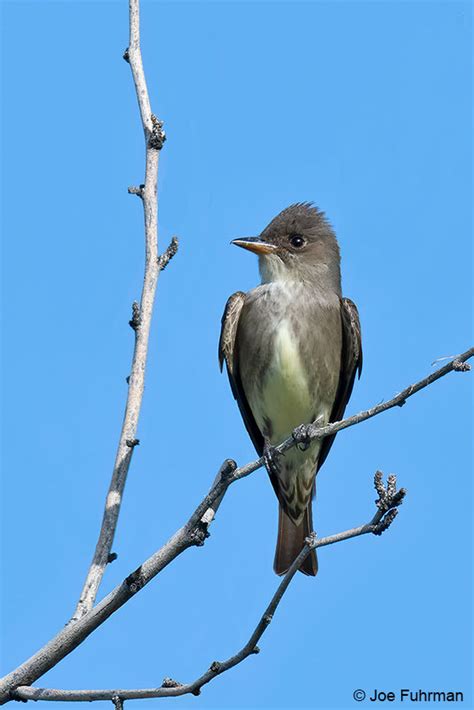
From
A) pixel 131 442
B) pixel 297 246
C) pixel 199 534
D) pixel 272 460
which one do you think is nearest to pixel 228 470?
pixel 199 534

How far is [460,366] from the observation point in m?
4.73

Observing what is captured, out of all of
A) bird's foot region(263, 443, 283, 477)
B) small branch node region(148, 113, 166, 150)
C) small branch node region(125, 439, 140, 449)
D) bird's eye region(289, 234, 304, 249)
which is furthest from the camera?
bird's eye region(289, 234, 304, 249)

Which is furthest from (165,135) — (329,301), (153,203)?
(329,301)

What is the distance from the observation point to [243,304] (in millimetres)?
8930

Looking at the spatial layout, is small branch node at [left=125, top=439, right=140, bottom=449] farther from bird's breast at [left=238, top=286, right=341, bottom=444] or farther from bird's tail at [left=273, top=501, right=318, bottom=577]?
bird's tail at [left=273, top=501, right=318, bottom=577]

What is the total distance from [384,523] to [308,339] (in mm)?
4004

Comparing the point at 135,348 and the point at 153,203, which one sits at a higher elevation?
the point at 153,203

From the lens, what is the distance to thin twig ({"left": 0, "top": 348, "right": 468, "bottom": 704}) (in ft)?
15.3

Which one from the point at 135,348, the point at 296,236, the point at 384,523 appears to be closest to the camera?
the point at 384,523

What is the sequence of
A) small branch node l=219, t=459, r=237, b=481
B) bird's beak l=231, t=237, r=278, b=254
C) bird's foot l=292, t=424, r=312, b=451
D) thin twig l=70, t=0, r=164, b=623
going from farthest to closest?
bird's beak l=231, t=237, r=278, b=254
bird's foot l=292, t=424, r=312, b=451
thin twig l=70, t=0, r=164, b=623
small branch node l=219, t=459, r=237, b=481

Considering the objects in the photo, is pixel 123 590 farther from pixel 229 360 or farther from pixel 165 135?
pixel 229 360

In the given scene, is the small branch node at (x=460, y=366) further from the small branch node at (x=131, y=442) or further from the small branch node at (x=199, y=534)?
the small branch node at (x=131, y=442)

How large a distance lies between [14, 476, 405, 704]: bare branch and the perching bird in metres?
3.47

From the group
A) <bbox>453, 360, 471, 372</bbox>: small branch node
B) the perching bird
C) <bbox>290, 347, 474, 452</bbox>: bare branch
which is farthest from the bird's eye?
<bbox>453, 360, 471, 372</bbox>: small branch node
